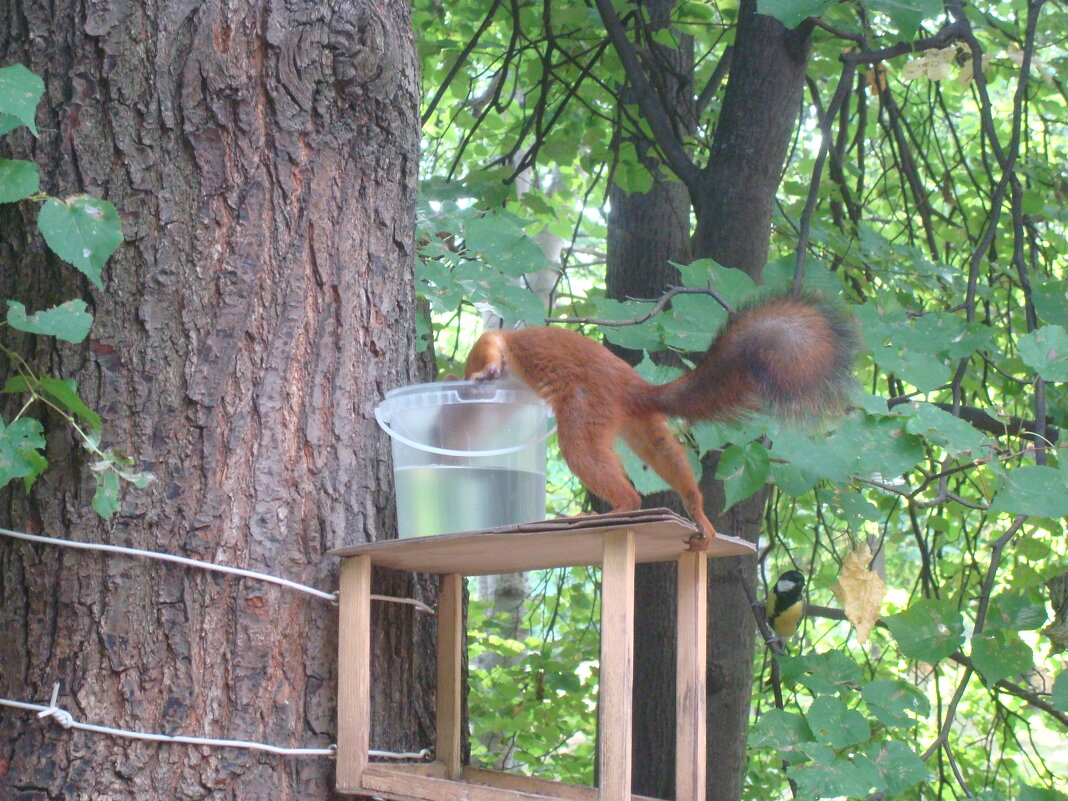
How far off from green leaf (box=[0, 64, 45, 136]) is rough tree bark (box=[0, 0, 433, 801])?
27 cm

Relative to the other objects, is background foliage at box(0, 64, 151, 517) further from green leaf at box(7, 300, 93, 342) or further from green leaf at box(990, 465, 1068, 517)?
green leaf at box(990, 465, 1068, 517)

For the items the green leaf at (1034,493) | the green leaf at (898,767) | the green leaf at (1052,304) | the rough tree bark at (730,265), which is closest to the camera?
the green leaf at (1034,493)

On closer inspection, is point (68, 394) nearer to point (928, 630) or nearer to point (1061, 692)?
point (928, 630)

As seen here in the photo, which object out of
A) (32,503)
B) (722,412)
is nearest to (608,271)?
(722,412)

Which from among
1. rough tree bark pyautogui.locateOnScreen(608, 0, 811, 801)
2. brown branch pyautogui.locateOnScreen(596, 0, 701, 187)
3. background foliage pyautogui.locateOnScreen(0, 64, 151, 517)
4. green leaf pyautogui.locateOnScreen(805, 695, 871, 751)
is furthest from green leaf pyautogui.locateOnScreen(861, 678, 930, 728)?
brown branch pyautogui.locateOnScreen(596, 0, 701, 187)

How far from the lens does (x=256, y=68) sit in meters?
1.48

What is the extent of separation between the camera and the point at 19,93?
→ 1.17 meters

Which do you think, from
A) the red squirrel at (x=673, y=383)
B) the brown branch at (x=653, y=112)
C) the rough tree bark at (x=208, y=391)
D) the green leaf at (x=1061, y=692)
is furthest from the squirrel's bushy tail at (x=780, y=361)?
the brown branch at (x=653, y=112)

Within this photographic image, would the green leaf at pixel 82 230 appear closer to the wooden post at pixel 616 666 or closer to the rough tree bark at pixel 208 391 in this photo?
the rough tree bark at pixel 208 391

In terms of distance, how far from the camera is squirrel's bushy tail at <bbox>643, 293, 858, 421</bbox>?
5.24 ft

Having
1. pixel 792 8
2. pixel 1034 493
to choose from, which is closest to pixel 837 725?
pixel 1034 493

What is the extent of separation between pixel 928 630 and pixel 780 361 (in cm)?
66

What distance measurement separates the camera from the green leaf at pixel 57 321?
1.26m

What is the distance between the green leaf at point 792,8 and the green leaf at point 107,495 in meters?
1.33
